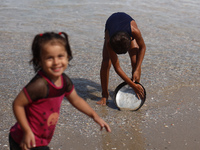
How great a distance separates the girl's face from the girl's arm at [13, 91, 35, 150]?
0.22 meters

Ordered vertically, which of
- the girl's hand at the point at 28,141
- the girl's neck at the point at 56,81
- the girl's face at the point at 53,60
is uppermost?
the girl's face at the point at 53,60

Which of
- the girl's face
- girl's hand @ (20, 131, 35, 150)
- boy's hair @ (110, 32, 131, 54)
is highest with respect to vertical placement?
the girl's face

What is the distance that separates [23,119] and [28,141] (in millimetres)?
140

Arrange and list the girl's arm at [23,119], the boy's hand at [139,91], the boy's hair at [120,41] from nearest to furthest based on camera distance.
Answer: the girl's arm at [23,119] < the boy's hair at [120,41] < the boy's hand at [139,91]

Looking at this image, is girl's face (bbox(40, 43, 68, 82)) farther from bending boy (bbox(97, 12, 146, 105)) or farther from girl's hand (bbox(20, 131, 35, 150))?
bending boy (bbox(97, 12, 146, 105))

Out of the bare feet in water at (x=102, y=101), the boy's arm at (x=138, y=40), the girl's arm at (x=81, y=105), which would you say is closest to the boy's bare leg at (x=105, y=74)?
the bare feet in water at (x=102, y=101)

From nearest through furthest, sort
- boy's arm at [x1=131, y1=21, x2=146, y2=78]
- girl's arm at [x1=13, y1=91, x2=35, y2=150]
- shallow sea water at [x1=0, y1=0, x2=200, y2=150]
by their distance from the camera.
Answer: girl's arm at [x1=13, y1=91, x2=35, y2=150] < shallow sea water at [x1=0, y1=0, x2=200, y2=150] < boy's arm at [x1=131, y1=21, x2=146, y2=78]

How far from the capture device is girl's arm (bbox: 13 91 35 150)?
6.40 ft

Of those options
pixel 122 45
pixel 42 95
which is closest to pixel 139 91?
pixel 122 45

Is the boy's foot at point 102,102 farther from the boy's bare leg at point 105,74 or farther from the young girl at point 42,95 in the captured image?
the young girl at point 42,95

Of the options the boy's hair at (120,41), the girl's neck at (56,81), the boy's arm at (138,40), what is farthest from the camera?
the boy's arm at (138,40)

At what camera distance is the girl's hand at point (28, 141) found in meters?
1.95

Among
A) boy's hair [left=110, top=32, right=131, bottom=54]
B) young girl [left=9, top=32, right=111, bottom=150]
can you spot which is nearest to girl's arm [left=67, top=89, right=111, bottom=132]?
young girl [left=9, top=32, right=111, bottom=150]

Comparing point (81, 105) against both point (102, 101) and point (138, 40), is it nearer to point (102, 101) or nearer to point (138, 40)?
point (138, 40)
